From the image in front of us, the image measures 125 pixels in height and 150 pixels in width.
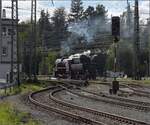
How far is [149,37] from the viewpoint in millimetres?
92438

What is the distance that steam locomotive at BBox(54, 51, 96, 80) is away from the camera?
5706 cm

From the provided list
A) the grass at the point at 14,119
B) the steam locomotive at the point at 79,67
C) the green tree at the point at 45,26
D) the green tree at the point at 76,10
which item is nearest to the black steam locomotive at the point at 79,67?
the steam locomotive at the point at 79,67

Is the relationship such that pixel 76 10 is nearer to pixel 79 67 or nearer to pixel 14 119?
pixel 79 67

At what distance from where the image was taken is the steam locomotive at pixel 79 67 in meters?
57.1

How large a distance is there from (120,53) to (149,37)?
358 inches

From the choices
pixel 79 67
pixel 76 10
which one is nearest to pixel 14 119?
pixel 79 67

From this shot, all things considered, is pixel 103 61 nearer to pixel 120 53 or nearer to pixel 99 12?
pixel 120 53

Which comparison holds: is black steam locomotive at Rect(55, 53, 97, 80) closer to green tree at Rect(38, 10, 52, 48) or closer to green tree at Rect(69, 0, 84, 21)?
green tree at Rect(38, 10, 52, 48)

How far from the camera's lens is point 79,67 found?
56719mm

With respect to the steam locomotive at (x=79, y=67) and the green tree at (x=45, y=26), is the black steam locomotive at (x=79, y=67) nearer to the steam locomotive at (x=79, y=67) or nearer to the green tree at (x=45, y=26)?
the steam locomotive at (x=79, y=67)

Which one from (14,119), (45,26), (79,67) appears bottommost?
(14,119)

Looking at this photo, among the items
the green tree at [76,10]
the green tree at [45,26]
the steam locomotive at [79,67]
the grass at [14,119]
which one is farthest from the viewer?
the green tree at [76,10]

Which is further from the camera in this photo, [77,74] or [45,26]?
[45,26]

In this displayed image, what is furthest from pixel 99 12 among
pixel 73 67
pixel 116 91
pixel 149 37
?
pixel 116 91
